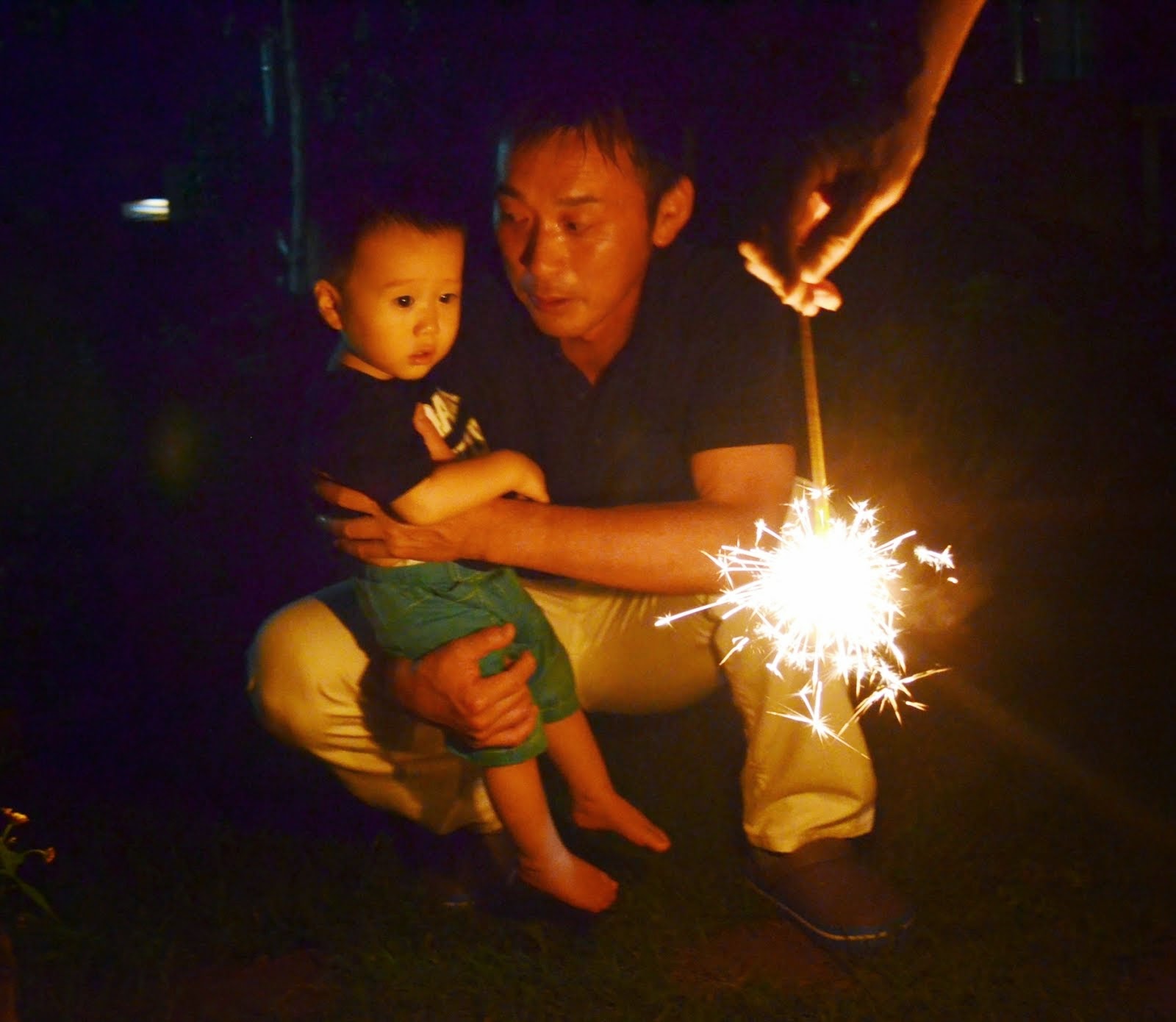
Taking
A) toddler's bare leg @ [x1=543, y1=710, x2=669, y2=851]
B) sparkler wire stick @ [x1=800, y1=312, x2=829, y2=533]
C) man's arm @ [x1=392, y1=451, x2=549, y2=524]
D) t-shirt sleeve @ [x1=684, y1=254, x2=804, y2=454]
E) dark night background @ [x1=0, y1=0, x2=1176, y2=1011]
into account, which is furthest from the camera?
dark night background @ [x1=0, y1=0, x2=1176, y2=1011]

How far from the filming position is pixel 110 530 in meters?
6.69

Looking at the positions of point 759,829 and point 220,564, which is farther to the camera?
point 220,564

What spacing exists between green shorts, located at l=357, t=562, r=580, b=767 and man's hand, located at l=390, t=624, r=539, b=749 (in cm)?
4

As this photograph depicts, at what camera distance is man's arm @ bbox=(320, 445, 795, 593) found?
326 cm

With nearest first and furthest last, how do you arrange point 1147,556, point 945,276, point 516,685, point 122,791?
1. point 516,685
2. point 122,791
3. point 1147,556
4. point 945,276

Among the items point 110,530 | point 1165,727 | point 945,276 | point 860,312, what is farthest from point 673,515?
point 945,276

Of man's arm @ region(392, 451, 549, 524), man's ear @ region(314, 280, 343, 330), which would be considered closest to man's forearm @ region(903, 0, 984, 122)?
man's arm @ region(392, 451, 549, 524)

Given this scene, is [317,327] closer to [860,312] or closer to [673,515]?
[860,312]

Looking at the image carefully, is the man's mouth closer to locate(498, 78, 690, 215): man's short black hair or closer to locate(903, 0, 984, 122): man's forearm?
locate(498, 78, 690, 215): man's short black hair

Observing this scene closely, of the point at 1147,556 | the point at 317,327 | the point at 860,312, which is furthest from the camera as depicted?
the point at 860,312

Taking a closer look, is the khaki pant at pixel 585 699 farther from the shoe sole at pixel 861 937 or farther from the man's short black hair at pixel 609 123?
the man's short black hair at pixel 609 123

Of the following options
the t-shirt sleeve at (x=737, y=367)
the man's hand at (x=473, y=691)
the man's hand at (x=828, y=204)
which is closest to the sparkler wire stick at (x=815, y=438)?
the man's hand at (x=828, y=204)

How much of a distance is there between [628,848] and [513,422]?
1.15 metres

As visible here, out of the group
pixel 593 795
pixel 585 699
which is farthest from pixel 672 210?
pixel 593 795
